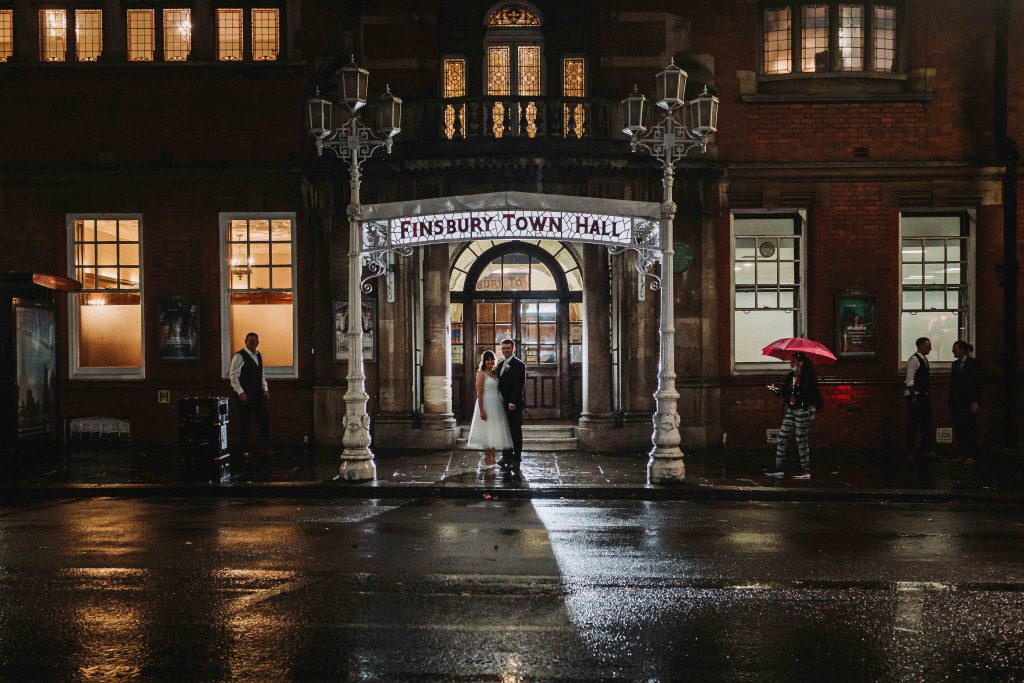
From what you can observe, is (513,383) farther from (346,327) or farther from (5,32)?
(5,32)

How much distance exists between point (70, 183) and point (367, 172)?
18.9ft

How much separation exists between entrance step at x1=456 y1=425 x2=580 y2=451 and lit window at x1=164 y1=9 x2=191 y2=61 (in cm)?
902

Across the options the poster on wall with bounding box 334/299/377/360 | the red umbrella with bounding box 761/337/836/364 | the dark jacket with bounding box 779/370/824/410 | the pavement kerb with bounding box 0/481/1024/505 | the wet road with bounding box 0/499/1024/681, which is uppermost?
the poster on wall with bounding box 334/299/377/360

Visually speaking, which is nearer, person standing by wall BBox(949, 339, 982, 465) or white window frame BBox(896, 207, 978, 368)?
person standing by wall BBox(949, 339, 982, 465)

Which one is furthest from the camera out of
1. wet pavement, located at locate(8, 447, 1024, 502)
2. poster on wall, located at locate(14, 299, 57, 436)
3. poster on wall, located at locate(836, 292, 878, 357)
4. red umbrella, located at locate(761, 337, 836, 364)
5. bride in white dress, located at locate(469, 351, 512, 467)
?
poster on wall, located at locate(836, 292, 878, 357)

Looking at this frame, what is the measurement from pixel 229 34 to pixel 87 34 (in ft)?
8.93

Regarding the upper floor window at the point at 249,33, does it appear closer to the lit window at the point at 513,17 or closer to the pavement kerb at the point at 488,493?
the lit window at the point at 513,17

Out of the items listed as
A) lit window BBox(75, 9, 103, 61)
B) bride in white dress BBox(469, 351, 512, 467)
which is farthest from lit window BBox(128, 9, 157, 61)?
bride in white dress BBox(469, 351, 512, 467)

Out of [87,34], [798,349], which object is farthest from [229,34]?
[798,349]

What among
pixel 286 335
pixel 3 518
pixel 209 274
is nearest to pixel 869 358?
pixel 286 335

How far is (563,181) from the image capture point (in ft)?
49.5

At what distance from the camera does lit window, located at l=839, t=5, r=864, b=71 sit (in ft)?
51.7

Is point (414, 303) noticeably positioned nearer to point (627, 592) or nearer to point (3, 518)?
point (3, 518)

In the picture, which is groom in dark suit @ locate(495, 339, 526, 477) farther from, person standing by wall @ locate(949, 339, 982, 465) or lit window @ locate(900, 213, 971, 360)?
lit window @ locate(900, 213, 971, 360)
